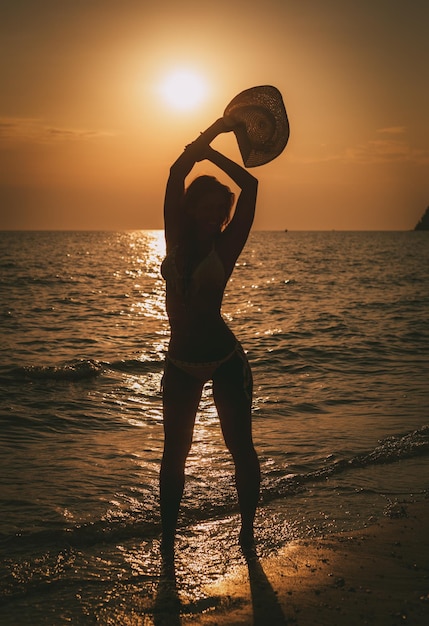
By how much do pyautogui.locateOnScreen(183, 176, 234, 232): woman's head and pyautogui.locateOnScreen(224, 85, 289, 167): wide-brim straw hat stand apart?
→ 0.49m

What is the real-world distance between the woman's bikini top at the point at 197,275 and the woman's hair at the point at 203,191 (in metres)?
0.27

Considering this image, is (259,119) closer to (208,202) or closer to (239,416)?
(208,202)

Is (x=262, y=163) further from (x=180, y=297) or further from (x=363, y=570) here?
(x=363, y=570)

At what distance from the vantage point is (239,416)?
4242 mm

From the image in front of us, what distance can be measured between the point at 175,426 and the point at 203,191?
1384mm

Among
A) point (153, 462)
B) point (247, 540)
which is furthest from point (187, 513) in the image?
point (153, 462)

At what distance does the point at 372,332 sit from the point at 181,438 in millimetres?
16296

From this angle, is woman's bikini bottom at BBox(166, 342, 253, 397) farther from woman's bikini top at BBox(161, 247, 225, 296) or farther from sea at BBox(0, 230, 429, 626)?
sea at BBox(0, 230, 429, 626)

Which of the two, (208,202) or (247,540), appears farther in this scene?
(247,540)

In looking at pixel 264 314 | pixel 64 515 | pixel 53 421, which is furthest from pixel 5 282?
pixel 64 515

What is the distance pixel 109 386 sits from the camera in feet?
39.1

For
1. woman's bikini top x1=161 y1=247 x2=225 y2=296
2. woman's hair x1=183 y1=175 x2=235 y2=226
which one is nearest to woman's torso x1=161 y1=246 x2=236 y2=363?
woman's bikini top x1=161 y1=247 x2=225 y2=296

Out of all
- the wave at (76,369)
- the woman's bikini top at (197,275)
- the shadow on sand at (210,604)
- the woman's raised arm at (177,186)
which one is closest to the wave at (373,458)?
the shadow on sand at (210,604)

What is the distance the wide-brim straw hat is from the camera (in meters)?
4.34
